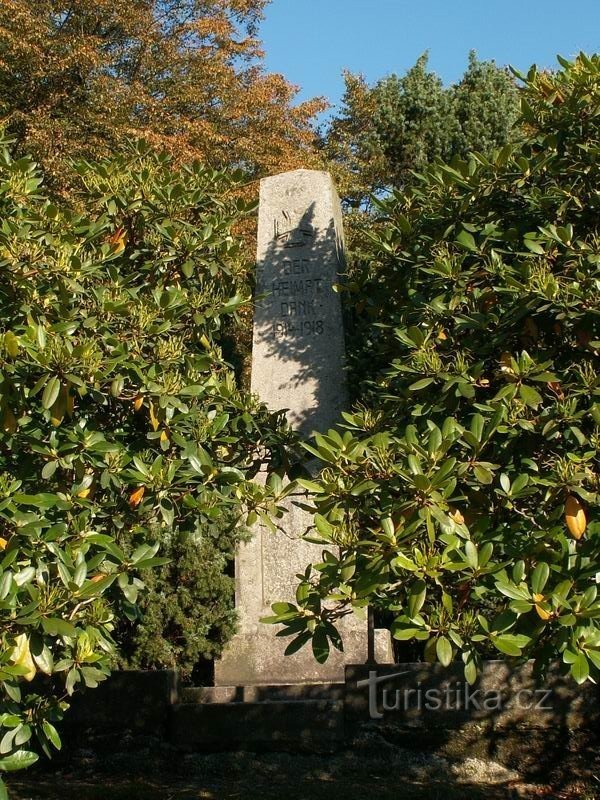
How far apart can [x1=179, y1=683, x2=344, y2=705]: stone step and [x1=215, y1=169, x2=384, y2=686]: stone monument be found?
1.46 ft

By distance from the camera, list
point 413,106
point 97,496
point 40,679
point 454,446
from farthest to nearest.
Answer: point 413,106, point 40,679, point 97,496, point 454,446

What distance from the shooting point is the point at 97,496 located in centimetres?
432

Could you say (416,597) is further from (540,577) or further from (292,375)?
(292,375)

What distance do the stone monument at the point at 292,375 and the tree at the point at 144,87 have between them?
7.19m

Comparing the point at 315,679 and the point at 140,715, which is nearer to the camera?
the point at 140,715

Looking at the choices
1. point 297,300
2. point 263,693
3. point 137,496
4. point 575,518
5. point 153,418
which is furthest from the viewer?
point 297,300

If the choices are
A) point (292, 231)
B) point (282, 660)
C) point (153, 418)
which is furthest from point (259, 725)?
point (292, 231)

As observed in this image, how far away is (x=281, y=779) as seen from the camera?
5840 millimetres

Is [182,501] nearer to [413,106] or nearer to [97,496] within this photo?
[97,496]

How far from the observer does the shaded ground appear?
539 centimetres

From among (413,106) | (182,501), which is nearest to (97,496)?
(182,501)

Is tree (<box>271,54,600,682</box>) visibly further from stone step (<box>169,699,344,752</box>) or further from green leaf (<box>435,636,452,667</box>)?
stone step (<box>169,699,344,752</box>)

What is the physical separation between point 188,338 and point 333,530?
1.82m

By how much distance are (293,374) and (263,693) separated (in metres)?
2.58
